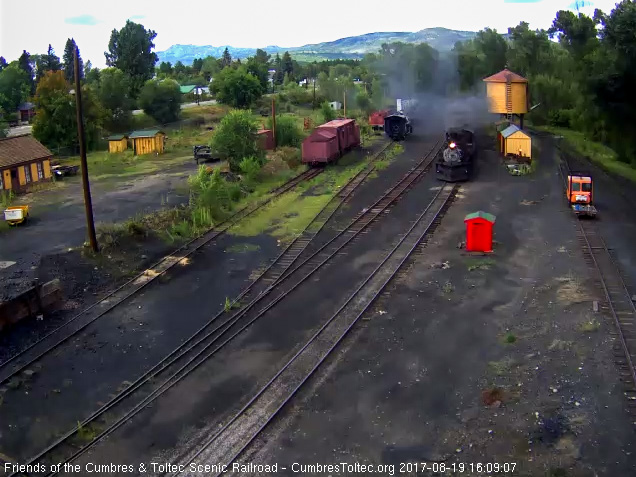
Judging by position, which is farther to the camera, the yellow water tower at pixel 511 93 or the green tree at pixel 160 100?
the green tree at pixel 160 100

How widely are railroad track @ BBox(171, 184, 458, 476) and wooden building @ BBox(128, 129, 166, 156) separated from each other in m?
30.6

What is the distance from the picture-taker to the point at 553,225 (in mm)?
22953

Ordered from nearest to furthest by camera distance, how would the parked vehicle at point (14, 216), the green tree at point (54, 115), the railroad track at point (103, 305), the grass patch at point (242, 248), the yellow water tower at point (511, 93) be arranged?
the railroad track at point (103, 305), the grass patch at point (242, 248), the parked vehicle at point (14, 216), the yellow water tower at point (511, 93), the green tree at point (54, 115)

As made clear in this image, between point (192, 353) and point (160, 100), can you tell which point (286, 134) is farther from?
point (192, 353)

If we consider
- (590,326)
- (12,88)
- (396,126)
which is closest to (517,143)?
(396,126)

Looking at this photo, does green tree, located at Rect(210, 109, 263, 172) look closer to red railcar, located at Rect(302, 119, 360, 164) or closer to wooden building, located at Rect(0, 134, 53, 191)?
red railcar, located at Rect(302, 119, 360, 164)

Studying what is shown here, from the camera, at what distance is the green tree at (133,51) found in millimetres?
74250

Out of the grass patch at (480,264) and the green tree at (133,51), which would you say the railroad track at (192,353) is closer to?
the grass patch at (480,264)

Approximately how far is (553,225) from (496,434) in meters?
14.4

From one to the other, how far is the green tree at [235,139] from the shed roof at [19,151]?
10.1 metres

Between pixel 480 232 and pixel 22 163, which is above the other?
pixel 22 163

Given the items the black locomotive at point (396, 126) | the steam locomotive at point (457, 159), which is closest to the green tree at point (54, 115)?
the black locomotive at point (396, 126)

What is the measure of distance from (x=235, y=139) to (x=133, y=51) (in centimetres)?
4805

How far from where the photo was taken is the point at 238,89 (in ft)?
218
